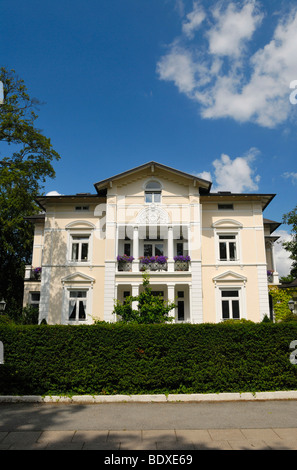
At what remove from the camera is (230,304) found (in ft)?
68.9

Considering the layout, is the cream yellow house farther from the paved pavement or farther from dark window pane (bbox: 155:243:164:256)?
the paved pavement

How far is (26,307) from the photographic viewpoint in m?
22.7

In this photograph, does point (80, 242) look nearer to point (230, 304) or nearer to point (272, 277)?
point (230, 304)

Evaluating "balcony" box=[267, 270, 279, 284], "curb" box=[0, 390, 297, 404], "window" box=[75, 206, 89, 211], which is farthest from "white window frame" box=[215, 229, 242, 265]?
"curb" box=[0, 390, 297, 404]

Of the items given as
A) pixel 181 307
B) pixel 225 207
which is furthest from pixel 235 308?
pixel 225 207

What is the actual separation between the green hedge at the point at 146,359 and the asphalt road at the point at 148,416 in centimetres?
59

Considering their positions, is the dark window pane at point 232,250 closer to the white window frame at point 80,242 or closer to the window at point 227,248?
the window at point 227,248

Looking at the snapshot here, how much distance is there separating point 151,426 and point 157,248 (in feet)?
51.1

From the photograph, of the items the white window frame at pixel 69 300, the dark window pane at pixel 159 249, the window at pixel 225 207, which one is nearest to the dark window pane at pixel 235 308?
the dark window pane at pixel 159 249

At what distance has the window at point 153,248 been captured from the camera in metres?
22.5

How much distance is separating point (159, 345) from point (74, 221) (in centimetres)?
1403

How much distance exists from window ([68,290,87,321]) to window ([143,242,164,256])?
4.84 metres

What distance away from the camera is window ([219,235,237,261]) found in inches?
858

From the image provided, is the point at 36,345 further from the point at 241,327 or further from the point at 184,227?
the point at 184,227
